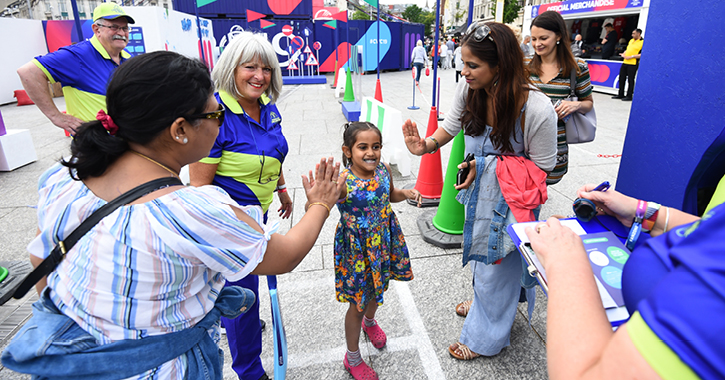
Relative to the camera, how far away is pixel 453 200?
3.71 meters

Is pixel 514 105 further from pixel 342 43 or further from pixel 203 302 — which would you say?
pixel 342 43

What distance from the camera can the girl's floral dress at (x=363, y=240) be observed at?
6.98 feet

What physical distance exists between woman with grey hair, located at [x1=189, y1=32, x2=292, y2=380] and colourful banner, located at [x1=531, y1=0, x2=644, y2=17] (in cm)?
1312

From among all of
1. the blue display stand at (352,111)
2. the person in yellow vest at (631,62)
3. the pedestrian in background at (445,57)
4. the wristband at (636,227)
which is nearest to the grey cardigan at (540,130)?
the wristband at (636,227)

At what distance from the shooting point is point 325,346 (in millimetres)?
2561

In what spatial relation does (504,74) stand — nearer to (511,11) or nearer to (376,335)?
(376,335)

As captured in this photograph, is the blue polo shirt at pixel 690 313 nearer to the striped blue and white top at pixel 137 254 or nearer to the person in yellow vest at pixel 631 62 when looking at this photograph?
the striped blue and white top at pixel 137 254

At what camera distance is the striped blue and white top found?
982 millimetres

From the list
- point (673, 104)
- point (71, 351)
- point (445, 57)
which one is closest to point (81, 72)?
point (71, 351)

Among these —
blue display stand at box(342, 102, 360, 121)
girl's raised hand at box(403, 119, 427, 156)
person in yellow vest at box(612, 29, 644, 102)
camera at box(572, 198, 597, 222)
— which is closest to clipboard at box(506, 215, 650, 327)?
camera at box(572, 198, 597, 222)

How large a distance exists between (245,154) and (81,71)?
2545 millimetres

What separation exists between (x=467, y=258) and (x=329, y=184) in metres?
1.18

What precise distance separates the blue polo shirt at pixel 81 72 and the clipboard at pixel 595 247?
12.1 ft

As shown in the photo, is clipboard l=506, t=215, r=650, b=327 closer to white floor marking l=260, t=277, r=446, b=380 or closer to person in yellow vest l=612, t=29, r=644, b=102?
white floor marking l=260, t=277, r=446, b=380
